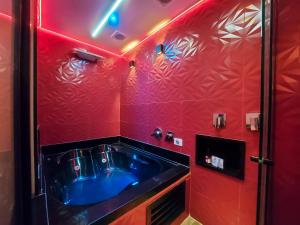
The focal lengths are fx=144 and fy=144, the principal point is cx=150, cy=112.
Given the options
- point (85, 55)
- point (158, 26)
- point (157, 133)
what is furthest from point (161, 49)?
point (85, 55)

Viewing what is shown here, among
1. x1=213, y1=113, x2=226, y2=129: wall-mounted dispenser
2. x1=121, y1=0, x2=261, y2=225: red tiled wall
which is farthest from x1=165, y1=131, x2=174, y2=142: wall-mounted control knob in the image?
x1=213, y1=113, x2=226, y2=129: wall-mounted dispenser

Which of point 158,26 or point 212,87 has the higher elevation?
point 158,26

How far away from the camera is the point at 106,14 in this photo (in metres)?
1.58

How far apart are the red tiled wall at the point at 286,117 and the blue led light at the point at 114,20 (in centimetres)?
143

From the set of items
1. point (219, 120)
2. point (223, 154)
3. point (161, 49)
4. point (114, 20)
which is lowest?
point (223, 154)

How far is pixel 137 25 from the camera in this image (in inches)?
71.4

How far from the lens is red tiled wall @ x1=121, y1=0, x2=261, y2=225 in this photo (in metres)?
1.14

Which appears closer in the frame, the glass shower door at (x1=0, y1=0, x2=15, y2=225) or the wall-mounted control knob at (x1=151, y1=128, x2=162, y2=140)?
the glass shower door at (x1=0, y1=0, x2=15, y2=225)

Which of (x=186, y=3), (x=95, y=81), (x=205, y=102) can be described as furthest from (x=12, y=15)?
(x=95, y=81)

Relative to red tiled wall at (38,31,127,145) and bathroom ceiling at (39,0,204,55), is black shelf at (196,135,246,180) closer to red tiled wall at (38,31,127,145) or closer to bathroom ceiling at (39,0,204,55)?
bathroom ceiling at (39,0,204,55)

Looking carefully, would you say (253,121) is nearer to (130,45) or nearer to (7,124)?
(7,124)

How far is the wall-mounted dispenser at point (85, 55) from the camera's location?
7.11 ft

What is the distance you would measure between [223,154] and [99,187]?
1.62m

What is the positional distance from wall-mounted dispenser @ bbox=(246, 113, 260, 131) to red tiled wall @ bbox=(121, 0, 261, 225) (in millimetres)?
42
